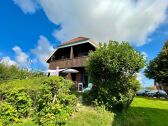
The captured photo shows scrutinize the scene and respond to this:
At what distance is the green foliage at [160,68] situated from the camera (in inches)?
1319

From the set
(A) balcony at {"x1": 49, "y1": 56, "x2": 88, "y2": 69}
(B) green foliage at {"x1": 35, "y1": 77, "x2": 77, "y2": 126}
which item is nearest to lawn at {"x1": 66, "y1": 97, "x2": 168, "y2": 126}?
(B) green foliage at {"x1": 35, "y1": 77, "x2": 77, "y2": 126}

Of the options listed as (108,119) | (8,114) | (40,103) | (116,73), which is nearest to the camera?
(8,114)

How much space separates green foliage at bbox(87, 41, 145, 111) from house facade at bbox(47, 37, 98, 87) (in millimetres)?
15239

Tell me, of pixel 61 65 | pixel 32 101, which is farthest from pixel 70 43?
pixel 32 101

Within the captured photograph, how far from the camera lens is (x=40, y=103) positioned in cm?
1217

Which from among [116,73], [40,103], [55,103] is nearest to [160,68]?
[116,73]

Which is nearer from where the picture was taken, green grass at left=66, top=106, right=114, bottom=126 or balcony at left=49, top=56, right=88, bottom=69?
green grass at left=66, top=106, right=114, bottom=126

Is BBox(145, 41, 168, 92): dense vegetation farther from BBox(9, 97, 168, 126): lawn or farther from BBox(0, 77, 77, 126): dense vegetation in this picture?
BBox(0, 77, 77, 126): dense vegetation

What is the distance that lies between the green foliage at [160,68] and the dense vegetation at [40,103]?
78.4 ft

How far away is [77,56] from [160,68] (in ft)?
41.5

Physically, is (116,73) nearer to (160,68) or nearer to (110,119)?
(110,119)

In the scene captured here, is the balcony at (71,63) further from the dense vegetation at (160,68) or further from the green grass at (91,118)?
the green grass at (91,118)

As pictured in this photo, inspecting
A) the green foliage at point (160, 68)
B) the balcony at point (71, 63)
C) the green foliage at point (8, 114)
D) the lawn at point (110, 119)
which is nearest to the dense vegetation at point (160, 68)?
the green foliage at point (160, 68)

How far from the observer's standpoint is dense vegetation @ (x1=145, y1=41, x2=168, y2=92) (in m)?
33.5
